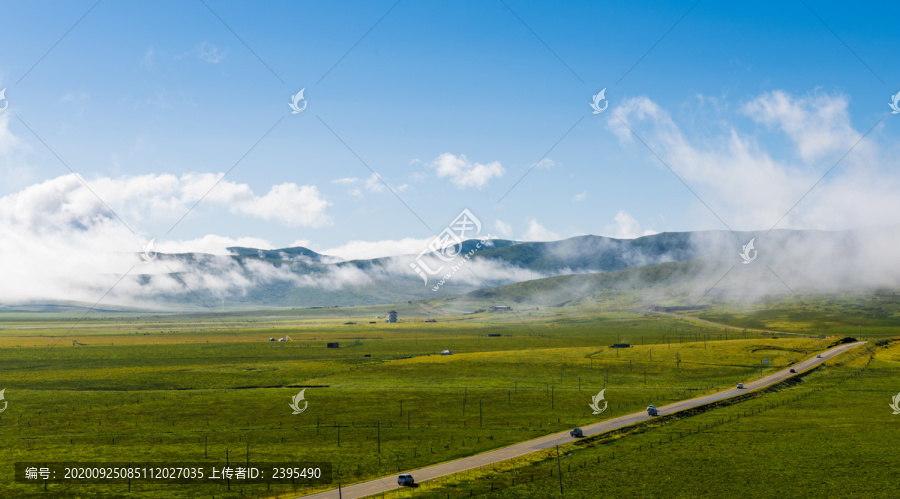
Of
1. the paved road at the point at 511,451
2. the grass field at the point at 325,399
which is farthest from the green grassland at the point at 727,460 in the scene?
the grass field at the point at 325,399

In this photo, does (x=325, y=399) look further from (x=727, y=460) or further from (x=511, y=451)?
(x=727, y=460)

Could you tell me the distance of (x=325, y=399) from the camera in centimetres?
10631

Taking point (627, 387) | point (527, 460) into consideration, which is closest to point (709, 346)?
point (627, 387)

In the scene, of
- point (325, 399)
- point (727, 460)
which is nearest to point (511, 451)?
point (727, 460)

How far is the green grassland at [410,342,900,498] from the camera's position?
60.0 m

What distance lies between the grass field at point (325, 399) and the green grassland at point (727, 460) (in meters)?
9.46

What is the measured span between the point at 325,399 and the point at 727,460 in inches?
2525

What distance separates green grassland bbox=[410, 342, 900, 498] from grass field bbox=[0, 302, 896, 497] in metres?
9.46

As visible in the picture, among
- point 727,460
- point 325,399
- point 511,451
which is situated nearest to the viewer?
point 727,460

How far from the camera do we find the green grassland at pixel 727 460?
60.0 m

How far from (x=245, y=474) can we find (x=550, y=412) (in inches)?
1877

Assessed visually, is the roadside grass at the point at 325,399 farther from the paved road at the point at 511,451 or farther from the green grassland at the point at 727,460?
the green grassland at the point at 727,460

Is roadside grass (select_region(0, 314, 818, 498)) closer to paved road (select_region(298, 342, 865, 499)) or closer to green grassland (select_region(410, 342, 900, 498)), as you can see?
paved road (select_region(298, 342, 865, 499))

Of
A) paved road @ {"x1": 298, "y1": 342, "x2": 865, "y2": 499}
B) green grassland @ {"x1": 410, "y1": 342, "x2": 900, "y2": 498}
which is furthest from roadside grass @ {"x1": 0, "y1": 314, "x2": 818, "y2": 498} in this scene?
green grassland @ {"x1": 410, "y1": 342, "x2": 900, "y2": 498}
